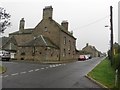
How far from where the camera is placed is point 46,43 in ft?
168

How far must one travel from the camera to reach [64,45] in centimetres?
6069

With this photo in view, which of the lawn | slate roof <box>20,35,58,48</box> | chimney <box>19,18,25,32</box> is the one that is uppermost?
chimney <box>19,18,25,32</box>

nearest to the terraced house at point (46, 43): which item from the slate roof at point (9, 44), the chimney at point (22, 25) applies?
the chimney at point (22, 25)

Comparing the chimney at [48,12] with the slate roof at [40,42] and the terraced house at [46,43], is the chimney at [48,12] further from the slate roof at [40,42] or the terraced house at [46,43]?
the slate roof at [40,42]

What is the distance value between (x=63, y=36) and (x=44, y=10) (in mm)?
7751

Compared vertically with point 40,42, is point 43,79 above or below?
below

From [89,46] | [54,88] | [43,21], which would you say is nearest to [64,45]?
[43,21]

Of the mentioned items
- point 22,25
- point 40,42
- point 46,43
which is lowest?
point 46,43

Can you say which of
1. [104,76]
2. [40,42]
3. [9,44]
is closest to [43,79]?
[104,76]

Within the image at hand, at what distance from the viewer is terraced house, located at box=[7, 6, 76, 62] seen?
166ft

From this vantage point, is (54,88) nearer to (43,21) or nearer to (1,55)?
(1,55)

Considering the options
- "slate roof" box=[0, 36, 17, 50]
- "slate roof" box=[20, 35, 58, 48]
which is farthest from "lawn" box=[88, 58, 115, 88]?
"slate roof" box=[0, 36, 17, 50]

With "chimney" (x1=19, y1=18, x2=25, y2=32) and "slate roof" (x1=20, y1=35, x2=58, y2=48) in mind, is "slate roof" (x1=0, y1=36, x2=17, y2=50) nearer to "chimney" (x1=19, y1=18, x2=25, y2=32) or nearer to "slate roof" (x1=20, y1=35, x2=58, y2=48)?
"chimney" (x1=19, y1=18, x2=25, y2=32)

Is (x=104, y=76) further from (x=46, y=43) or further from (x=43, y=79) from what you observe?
(x=46, y=43)
